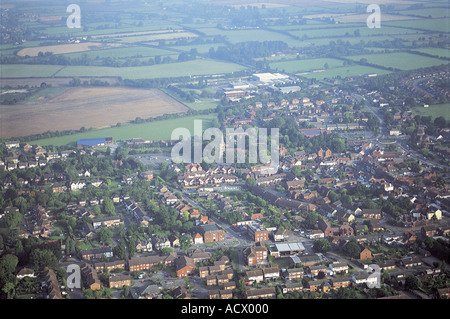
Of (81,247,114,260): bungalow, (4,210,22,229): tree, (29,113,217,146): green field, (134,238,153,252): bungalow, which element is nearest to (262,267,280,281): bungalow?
(134,238,153,252): bungalow

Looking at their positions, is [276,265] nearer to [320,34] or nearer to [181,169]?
[181,169]

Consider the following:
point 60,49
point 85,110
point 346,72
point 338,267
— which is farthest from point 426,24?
point 338,267

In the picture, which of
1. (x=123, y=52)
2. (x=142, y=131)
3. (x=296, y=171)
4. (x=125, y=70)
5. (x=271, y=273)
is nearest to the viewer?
(x=271, y=273)

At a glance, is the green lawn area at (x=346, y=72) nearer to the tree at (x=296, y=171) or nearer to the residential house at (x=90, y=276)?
the tree at (x=296, y=171)

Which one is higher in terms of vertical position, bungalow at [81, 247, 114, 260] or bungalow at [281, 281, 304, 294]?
bungalow at [81, 247, 114, 260]

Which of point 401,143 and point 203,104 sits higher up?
point 203,104

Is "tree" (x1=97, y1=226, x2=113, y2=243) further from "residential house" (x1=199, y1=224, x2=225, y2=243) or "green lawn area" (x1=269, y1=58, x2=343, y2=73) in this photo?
"green lawn area" (x1=269, y1=58, x2=343, y2=73)

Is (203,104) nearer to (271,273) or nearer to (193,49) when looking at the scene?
(193,49)
